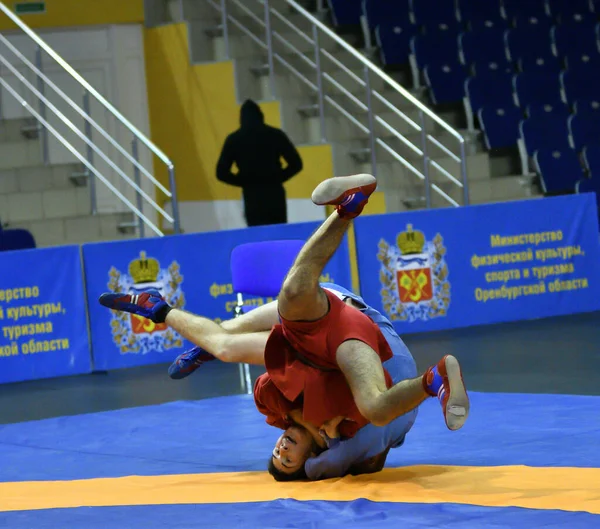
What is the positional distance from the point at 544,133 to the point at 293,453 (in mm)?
8297

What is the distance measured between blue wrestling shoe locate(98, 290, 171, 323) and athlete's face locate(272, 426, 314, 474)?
1.06 m

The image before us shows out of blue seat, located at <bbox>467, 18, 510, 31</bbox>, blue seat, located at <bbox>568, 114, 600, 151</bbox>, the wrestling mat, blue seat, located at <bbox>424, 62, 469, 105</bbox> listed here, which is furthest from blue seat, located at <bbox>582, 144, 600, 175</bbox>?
the wrestling mat

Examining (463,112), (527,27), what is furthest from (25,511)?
(527,27)

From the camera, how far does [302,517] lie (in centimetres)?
416

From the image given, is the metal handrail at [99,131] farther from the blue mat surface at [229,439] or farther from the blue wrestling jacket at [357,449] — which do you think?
the blue wrestling jacket at [357,449]

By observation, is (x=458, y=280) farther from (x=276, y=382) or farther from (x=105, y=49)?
(x=105, y=49)

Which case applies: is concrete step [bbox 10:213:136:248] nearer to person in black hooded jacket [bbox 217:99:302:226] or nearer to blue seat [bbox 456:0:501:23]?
person in black hooded jacket [bbox 217:99:302:226]

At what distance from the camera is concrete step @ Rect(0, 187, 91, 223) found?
10664mm

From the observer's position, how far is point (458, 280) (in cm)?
945

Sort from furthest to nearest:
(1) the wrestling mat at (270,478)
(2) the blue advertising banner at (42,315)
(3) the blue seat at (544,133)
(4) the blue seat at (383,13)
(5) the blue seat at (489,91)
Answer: (4) the blue seat at (383,13) < (5) the blue seat at (489,91) < (3) the blue seat at (544,133) < (2) the blue advertising banner at (42,315) < (1) the wrestling mat at (270,478)

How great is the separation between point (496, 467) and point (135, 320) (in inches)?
166

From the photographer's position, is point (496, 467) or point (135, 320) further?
point (135, 320)

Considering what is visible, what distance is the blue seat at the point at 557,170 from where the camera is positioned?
12.0 metres

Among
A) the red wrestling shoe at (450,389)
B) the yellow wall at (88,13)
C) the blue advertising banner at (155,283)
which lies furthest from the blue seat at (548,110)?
the red wrestling shoe at (450,389)
